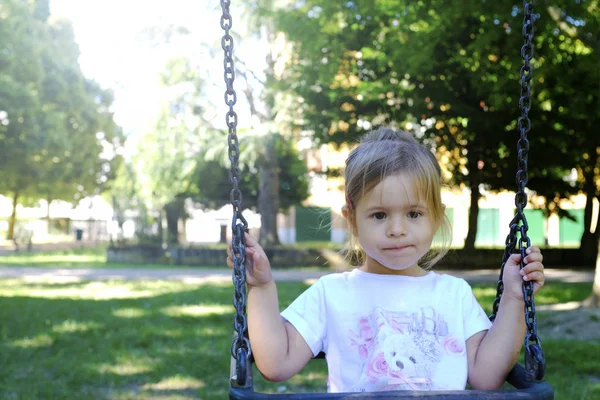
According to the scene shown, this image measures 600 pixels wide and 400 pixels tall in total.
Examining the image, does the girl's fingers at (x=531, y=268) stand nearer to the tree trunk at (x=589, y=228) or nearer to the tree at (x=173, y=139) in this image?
the tree trunk at (x=589, y=228)

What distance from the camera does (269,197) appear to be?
2091 cm

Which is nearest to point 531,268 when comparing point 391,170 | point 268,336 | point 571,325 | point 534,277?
point 534,277

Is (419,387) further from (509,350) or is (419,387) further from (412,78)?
(412,78)

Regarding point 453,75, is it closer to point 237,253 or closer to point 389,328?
point 389,328

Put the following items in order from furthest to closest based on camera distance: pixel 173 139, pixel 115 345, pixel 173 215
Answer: pixel 173 139 < pixel 173 215 < pixel 115 345

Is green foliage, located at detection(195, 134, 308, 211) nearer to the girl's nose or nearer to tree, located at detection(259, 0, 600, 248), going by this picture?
tree, located at detection(259, 0, 600, 248)

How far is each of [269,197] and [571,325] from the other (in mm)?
14667

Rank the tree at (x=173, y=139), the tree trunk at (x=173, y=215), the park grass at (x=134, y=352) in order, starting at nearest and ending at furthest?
the park grass at (x=134, y=352)
the tree trunk at (x=173, y=215)
the tree at (x=173, y=139)

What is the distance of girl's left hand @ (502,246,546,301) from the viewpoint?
6.56 ft

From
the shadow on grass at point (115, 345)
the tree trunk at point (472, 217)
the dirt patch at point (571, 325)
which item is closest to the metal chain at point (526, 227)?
the shadow on grass at point (115, 345)

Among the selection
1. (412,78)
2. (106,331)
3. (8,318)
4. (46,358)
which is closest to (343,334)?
Result: (46,358)

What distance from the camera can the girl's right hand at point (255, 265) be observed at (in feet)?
6.38

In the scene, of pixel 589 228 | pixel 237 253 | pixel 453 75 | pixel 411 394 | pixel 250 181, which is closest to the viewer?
pixel 411 394

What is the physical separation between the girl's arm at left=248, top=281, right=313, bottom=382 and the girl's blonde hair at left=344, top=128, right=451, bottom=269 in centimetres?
37
